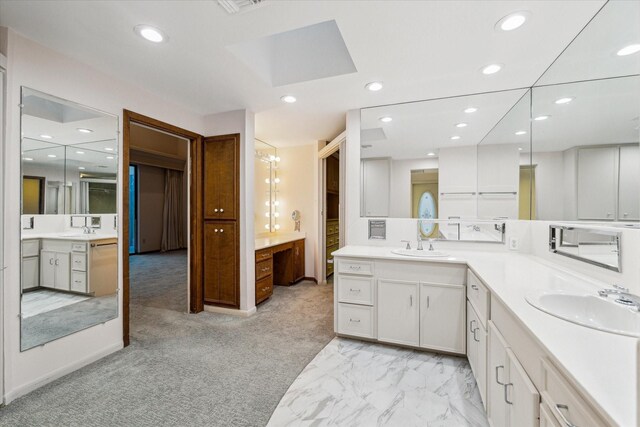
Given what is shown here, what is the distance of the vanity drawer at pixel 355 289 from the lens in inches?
98.5

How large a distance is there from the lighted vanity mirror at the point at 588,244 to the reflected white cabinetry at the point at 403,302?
0.65 meters

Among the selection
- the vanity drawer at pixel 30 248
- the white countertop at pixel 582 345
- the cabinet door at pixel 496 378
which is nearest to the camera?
the white countertop at pixel 582 345

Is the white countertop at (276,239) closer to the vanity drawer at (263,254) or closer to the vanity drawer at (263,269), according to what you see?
the vanity drawer at (263,254)

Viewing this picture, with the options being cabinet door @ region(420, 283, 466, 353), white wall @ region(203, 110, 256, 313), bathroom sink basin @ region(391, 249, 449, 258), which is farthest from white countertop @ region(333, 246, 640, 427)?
white wall @ region(203, 110, 256, 313)

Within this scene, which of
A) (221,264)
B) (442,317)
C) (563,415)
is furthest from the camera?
(221,264)

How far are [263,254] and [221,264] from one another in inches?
20.4

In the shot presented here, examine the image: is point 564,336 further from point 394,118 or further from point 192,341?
point 192,341

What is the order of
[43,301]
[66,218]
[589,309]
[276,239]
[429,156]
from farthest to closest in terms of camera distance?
A: 1. [276,239]
2. [429,156]
3. [66,218]
4. [43,301]
5. [589,309]

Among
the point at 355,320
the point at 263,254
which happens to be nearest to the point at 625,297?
the point at 355,320

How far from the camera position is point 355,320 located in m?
2.54

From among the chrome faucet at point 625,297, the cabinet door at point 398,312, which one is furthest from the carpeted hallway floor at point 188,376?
the chrome faucet at point 625,297

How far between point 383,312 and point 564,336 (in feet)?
5.42

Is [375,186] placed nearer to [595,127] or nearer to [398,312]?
[398,312]

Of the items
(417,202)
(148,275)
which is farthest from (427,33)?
(148,275)
